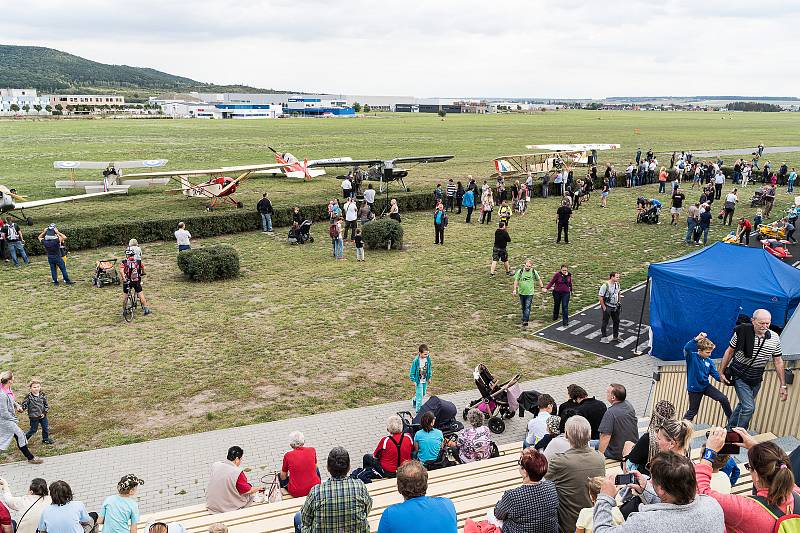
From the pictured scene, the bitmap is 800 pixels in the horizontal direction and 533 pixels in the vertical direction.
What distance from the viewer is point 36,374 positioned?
1087 centimetres

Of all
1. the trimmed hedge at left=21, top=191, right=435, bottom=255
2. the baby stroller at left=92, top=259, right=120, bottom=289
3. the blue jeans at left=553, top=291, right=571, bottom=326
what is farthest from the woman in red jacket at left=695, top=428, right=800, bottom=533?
the trimmed hedge at left=21, top=191, right=435, bottom=255

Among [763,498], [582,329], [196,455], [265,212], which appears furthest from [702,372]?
[265,212]

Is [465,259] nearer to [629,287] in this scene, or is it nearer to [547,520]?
[629,287]

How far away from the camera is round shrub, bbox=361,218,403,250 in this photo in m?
20.0

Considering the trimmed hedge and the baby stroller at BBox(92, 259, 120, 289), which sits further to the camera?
the trimmed hedge

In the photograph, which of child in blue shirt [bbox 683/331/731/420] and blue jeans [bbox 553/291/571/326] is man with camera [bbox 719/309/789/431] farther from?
blue jeans [bbox 553/291/571/326]

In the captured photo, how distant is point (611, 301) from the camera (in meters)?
12.2

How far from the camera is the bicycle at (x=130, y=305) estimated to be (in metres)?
13.5

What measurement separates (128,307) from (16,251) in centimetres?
742

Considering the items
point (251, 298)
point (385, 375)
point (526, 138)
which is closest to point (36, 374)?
point (251, 298)

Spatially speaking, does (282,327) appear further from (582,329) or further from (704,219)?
(704,219)

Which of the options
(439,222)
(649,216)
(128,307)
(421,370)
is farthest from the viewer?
(649,216)

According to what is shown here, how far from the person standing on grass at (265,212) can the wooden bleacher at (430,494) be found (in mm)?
17691

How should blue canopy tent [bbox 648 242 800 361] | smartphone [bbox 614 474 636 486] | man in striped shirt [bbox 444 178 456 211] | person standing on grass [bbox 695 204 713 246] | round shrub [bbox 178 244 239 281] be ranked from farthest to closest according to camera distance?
man in striped shirt [bbox 444 178 456 211] < person standing on grass [bbox 695 204 713 246] < round shrub [bbox 178 244 239 281] < blue canopy tent [bbox 648 242 800 361] < smartphone [bbox 614 474 636 486]
